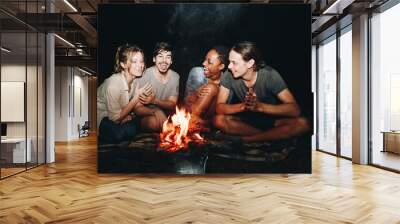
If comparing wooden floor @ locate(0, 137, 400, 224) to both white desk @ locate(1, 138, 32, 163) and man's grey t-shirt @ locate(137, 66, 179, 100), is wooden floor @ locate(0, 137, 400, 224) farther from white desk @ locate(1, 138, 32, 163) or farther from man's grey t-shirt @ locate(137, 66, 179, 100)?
man's grey t-shirt @ locate(137, 66, 179, 100)

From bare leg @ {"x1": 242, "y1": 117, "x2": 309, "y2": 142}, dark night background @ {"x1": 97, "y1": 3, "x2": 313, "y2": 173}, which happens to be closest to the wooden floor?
bare leg @ {"x1": 242, "y1": 117, "x2": 309, "y2": 142}

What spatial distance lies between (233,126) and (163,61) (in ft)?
5.49

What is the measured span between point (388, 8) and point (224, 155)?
445cm

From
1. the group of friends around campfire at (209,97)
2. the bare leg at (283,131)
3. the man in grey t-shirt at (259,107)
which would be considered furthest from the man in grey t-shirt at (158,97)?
the bare leg at (283,131)

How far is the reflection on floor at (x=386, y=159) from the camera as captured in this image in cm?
779

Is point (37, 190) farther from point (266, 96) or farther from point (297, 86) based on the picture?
point (297, 86)

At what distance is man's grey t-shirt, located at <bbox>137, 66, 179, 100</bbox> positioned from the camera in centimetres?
681

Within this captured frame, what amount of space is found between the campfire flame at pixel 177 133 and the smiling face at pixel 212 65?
786mm

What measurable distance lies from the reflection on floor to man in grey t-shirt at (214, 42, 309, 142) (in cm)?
234

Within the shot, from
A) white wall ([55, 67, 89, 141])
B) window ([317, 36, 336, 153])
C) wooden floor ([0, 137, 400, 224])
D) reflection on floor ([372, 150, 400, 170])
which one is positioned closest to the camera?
wooden floor ([0, 137, 400, 224])

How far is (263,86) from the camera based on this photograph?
675 centimetres

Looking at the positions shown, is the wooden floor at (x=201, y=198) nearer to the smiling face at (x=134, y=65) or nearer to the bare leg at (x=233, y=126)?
the bare leg at (x=233, y=126)

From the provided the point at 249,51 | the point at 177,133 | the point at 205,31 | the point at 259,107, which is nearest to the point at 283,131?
the point at 259,107

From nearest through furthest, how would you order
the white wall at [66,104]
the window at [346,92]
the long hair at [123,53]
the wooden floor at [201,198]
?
the wooden floor at [201,198] < the long hair at [123,53] < the window at [346,92] < the white wall at [66,104]
